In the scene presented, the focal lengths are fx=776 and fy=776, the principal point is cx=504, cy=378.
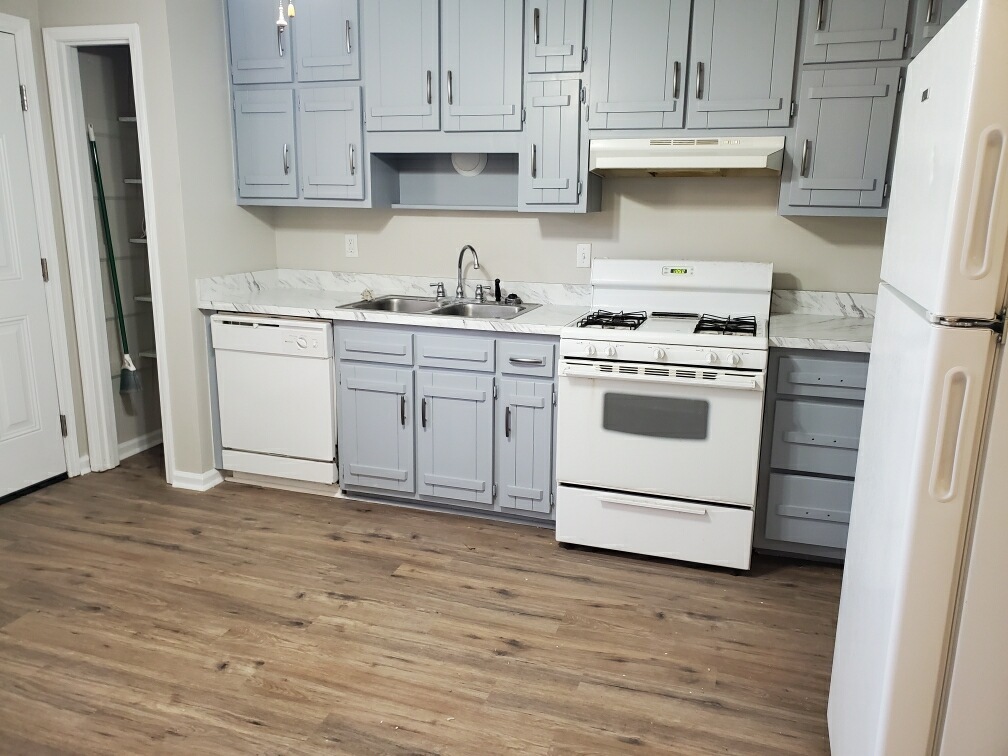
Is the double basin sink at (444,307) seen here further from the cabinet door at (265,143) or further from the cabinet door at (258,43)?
the cabinet door at (258,43)

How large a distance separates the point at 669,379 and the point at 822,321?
0.84m

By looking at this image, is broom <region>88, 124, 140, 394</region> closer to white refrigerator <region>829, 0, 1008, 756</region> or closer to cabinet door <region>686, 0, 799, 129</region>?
cabinet door <region>686, 0, 799, 129</region>

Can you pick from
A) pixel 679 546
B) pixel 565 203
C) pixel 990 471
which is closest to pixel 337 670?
pixel 679 546

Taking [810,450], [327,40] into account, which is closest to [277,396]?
[327,40]

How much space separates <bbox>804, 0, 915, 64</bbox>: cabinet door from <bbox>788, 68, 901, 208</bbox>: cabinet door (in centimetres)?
6

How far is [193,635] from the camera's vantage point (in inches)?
101

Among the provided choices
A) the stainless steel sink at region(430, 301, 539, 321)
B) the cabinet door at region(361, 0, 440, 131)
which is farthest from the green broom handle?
the stainless steel sink at region(430, 301, 539, 321)

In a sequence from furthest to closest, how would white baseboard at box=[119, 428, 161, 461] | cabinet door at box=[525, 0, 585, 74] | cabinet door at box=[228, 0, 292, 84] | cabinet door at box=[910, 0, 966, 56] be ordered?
white baseboard at box=[119, 428, 161, 461] < cabinet door at box=[228, 0, 292, 84] < cabinet door at box=[525, 0, 585, 74] < cabinet door at box=[910, 0, 966, 56]

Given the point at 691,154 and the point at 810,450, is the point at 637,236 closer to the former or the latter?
the point at 691,154

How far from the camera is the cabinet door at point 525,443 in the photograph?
3.28 m

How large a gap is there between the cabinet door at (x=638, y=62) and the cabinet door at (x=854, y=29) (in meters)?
0.48

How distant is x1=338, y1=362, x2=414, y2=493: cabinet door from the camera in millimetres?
3516

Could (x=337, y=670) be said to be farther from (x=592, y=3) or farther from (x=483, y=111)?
(x=592, y=3)

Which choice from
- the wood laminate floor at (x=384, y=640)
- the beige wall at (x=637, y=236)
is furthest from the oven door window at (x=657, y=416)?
the beige wall at (x=637, y=236)
